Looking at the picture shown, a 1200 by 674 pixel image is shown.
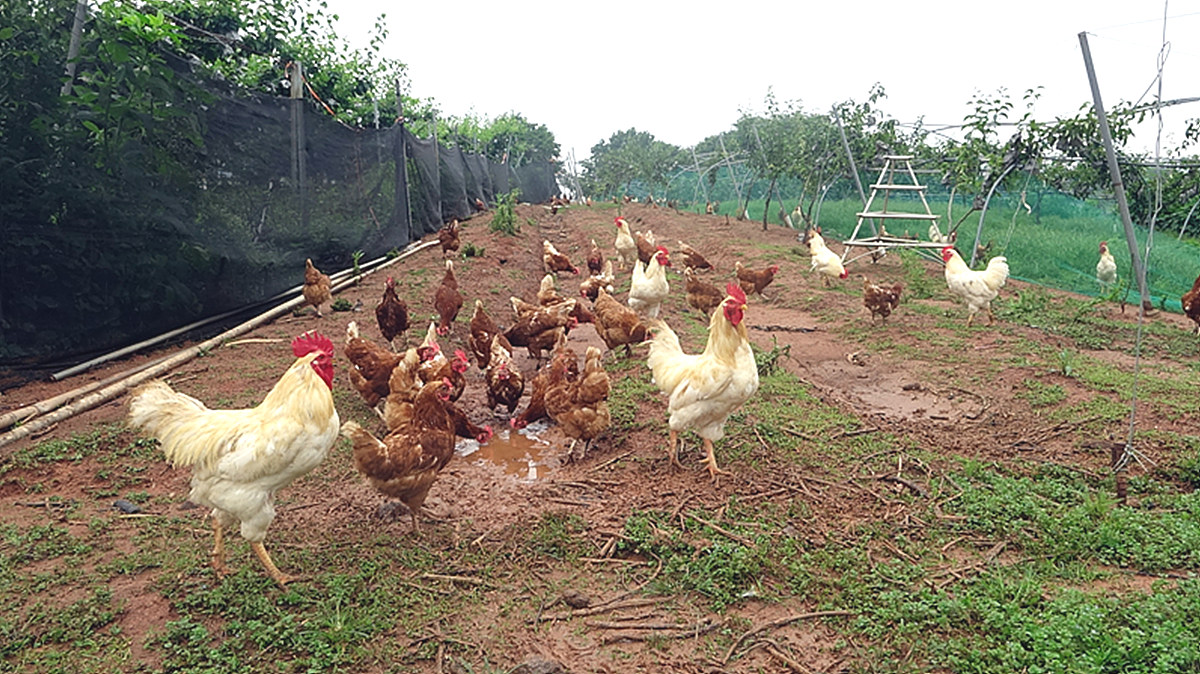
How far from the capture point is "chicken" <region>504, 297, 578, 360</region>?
7.46 metres

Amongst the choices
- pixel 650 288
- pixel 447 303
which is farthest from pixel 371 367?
pixel 650 288

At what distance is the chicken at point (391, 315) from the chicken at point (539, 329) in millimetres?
1222

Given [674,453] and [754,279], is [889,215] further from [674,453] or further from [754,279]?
[674,453]

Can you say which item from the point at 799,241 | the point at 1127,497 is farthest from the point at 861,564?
the point at 799,241

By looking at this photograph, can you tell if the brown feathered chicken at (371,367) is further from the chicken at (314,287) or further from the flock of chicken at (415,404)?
the chicken at (314,287)

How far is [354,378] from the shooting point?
5828mm

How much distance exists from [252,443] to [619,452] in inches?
114

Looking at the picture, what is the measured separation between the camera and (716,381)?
4562 mm

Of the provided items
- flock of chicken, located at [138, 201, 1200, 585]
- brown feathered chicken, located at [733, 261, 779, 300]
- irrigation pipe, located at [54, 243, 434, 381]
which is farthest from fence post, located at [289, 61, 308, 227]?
brown feathered chicken, located at [733, 261, 779, 300]

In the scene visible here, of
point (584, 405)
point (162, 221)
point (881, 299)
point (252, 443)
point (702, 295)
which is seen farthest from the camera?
point (702, 295)

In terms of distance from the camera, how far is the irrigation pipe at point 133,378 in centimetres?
518

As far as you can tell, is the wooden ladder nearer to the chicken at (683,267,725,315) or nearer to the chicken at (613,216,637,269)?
the chicken at (613,216,637,269)

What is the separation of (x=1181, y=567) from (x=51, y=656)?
5.68 meters

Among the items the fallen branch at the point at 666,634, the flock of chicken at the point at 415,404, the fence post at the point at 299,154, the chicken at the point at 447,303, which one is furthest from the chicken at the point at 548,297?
the fallen branch at the point at 666,634
